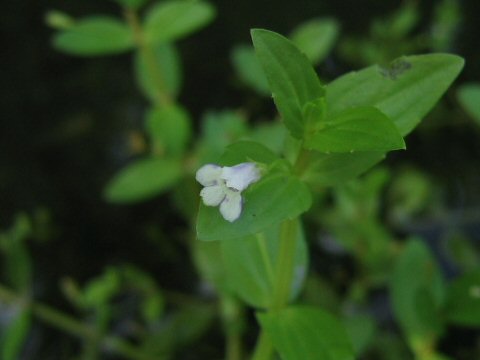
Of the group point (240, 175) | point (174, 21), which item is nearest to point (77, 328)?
point (174, 21)

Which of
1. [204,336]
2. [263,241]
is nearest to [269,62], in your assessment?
[263,241]

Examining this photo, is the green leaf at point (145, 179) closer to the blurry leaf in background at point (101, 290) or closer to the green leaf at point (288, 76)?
the blurry leaf in background at point (101, 290)

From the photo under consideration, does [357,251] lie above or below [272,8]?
below

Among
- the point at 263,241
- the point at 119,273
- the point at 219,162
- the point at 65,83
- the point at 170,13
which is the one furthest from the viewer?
the point at 65,83

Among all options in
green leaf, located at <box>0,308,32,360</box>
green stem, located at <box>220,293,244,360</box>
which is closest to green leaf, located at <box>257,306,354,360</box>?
green stem, located at <box>220,293,244,360</box>

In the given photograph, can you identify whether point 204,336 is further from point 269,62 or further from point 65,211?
point 269,62

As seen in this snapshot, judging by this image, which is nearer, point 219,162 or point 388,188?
point 219,162
